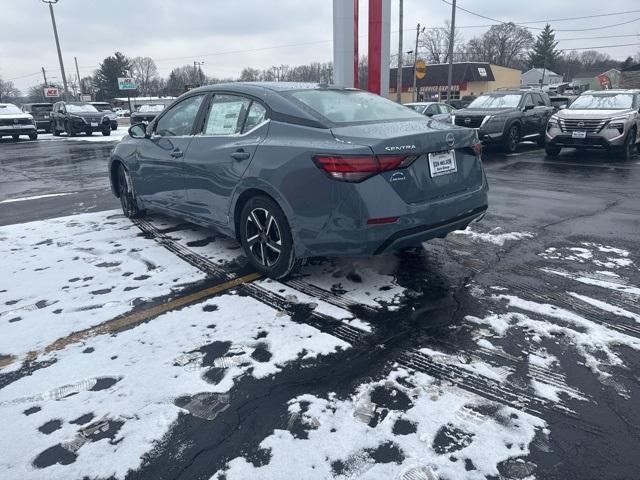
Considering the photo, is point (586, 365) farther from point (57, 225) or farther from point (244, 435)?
point (57, 225)

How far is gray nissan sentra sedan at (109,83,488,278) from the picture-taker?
3227 mm

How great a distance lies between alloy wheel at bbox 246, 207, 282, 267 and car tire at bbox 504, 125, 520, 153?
10.2 metres

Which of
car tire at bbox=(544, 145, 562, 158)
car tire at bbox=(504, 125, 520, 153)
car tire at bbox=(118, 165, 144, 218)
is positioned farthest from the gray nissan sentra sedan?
car tire at bbox=(504, 125, 520, 153)

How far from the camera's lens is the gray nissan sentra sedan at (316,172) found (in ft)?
10.6

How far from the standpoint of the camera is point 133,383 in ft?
8.50

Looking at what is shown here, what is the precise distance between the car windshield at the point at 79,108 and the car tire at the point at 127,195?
19876mm

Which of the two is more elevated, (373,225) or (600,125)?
(600,125)

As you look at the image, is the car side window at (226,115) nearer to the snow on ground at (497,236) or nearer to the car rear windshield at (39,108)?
the snow on ground at (497,236)

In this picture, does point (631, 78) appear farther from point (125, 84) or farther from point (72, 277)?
point (72, 277)

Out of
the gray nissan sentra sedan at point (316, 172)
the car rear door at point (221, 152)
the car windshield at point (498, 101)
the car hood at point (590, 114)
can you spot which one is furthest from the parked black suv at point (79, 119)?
the car rear door at point (221, 152)

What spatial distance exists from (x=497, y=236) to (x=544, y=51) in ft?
379

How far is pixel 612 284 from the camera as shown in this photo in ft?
12.4

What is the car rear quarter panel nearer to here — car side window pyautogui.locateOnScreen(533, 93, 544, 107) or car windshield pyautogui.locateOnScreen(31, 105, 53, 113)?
car side window pyautogui.locateOnScreen(533, 93, 544, 107)

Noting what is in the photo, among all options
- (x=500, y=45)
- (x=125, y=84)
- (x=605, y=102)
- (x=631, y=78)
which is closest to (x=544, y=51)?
(x=500, y=45)
